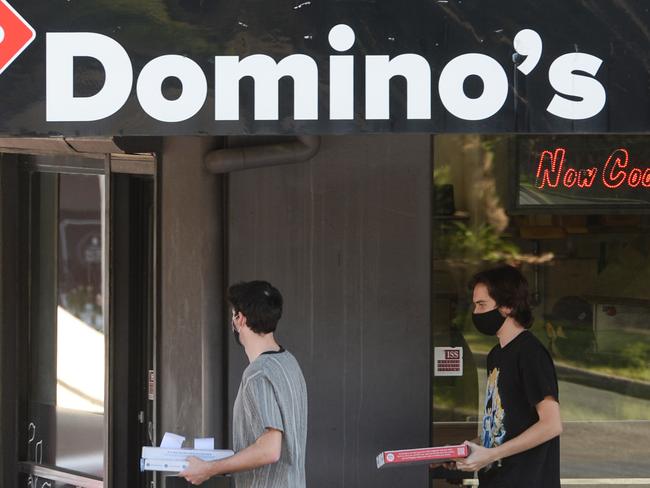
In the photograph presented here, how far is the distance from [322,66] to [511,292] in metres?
1.30

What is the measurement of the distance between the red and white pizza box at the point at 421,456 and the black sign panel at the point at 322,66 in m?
1.36

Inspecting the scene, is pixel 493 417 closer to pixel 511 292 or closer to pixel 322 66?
pixel 511 292

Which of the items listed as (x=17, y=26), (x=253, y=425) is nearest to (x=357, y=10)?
(x=17, y=26)

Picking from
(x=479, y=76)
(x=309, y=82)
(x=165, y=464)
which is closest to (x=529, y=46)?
(x=479, y=76)

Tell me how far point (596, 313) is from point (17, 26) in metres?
3.90

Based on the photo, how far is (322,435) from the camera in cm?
624

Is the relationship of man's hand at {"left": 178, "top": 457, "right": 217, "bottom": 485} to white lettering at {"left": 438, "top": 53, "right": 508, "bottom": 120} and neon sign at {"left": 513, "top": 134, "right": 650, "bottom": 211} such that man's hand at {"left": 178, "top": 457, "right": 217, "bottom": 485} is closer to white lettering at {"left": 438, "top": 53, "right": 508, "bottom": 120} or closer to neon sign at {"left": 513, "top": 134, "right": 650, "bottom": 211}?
white lettering at {"left": 438, "top": 53, "right": 508, "bottom": 120}

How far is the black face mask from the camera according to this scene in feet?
15.9

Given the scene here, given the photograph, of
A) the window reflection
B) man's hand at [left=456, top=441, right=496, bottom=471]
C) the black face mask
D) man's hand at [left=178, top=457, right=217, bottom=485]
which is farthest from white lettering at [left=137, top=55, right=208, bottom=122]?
the window reflection

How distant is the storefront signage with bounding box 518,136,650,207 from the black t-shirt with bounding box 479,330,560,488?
78.0 inches

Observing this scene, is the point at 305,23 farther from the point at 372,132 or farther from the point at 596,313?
the point at 596,313

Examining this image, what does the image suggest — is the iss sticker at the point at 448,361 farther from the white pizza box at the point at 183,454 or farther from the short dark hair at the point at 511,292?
the white pizza box at the point at 183,454

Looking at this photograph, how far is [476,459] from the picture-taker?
15.2 ft

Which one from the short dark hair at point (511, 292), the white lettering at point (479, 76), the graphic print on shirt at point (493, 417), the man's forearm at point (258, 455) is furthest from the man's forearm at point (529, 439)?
the white lettering at point (479, 76)
